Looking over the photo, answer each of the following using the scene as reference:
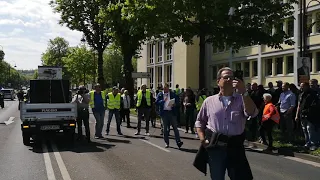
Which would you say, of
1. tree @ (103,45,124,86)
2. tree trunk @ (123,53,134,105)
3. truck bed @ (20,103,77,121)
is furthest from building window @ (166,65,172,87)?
truck bed @ (20,103,77,121)

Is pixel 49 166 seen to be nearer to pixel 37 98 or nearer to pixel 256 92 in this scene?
pixel 37 98

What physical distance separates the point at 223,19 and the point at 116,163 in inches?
393

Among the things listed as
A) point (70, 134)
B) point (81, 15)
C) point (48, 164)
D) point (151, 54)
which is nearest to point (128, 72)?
point (81, 15)

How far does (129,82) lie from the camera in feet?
110

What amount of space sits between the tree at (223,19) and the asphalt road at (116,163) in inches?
238

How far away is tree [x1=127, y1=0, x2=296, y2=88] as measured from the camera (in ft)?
55.5

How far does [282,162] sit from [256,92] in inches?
190

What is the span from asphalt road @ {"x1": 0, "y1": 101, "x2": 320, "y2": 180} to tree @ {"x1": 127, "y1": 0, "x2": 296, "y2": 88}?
6033 millimetres

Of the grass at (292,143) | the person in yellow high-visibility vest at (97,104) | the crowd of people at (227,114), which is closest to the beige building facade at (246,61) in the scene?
the crowd of people at (227,114)

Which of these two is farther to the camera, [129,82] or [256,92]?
[129,82]

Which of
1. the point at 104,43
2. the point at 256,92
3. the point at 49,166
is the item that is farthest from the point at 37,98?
the point at 104,43

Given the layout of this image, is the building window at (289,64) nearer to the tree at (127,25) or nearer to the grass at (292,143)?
the tree at (127,25)

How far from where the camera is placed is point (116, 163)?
31.4ft

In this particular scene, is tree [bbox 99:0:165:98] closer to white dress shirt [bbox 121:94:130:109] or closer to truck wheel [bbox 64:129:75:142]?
white dress shirt [bbox 121:94:130:109]
